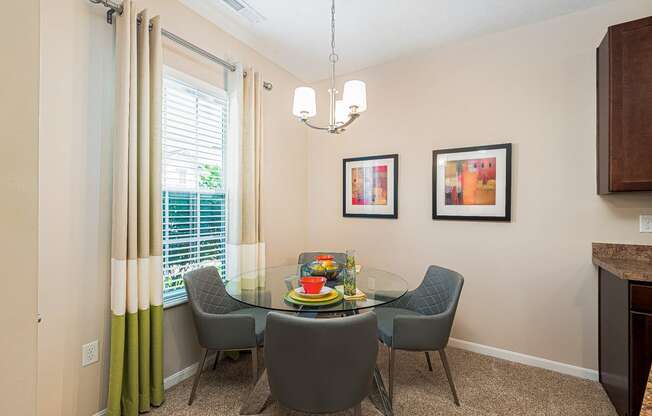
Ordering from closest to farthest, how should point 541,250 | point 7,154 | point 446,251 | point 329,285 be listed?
point 7,154
point 329,285
point 541,250
point 446,251

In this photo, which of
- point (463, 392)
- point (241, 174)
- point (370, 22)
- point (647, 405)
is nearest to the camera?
point (647, 405)

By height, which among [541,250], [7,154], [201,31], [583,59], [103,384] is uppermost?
[201,31]

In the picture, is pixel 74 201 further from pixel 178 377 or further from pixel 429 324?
pixel 429 324

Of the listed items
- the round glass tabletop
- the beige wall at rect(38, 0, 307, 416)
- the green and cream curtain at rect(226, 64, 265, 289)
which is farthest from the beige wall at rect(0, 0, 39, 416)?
the green and cream curtain at rect(226, 64, 265, 289)

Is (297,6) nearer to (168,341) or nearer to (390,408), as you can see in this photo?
(168,341)

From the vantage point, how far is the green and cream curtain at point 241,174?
8.84 ft

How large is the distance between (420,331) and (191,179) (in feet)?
6.58

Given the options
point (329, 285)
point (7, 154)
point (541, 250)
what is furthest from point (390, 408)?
point (7, 154)

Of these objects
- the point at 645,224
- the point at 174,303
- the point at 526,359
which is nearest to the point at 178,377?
the point at 174,303

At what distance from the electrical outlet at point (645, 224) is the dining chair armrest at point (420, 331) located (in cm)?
155

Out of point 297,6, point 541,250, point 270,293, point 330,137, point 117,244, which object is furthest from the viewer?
point 330,137

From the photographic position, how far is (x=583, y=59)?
7.84 feet

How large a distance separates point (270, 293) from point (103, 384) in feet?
3.66

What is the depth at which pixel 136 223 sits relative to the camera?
1.92m
